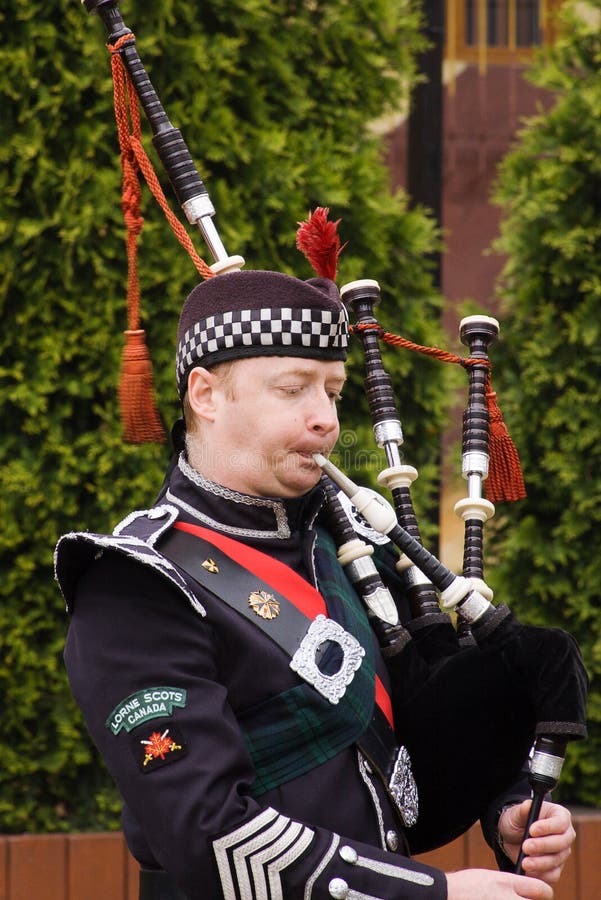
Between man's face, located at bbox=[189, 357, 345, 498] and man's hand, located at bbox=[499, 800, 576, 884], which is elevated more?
man's face, located at bbox=[189, 357, 345, 498]

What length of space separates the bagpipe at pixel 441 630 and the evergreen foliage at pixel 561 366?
6.22ft

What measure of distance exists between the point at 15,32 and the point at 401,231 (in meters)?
1.41

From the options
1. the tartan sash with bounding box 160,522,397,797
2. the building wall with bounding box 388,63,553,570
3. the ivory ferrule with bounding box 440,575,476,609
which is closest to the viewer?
the tartan sash with bounding box 160,522,397,797

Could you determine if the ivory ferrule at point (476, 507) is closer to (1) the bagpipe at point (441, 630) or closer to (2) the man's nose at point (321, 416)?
(1) the bagpipe at point (441, 630)

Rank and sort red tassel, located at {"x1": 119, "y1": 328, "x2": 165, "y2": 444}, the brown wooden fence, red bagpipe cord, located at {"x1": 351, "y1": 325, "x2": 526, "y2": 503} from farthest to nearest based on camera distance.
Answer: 1. the brown wooden fence
2. red bagpipe cord, located at {"x1": 351, "y1": 325, "x2": 526, "y2": 503}
3. red tassel, located at {"x1": 119, "y1": 328, "x2": 165, "y2": 444}

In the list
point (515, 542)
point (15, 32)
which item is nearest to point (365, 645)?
point (515, 542)

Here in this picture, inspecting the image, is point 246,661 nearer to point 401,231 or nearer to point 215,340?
point 215,340

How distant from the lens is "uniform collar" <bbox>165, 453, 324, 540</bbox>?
212 cm

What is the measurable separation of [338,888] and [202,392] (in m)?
0.81

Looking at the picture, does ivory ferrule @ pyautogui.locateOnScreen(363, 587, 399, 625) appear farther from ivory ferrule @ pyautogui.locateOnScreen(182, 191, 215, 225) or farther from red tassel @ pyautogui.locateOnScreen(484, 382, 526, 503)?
ivory ferrule @ pyautogui.locateOnScreen(182, 191, 215, 225)

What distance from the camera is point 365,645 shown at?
2148 mm

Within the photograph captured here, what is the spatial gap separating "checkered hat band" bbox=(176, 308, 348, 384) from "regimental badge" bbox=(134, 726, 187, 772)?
24.8 inches

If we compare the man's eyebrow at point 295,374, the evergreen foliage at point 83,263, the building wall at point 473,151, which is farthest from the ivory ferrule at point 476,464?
the building wall at point 473,151

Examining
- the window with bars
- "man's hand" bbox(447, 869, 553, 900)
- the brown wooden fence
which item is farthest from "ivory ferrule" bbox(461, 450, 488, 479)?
the window with bars
